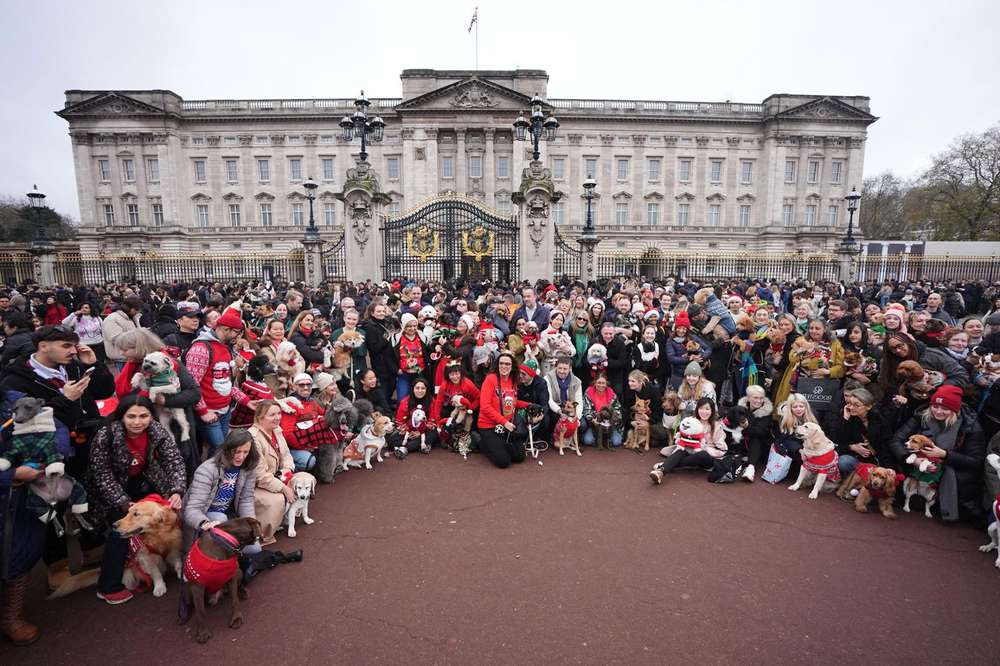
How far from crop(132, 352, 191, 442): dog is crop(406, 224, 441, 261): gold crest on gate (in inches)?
580

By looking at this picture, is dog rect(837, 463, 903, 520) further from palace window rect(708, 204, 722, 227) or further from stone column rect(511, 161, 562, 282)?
palace window rect(708, 204, 722, 227)

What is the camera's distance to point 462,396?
6984 mm

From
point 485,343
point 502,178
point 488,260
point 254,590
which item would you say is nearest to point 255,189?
point 502,178

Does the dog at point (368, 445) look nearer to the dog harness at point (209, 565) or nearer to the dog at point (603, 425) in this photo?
the dog harness at point (209, 565)

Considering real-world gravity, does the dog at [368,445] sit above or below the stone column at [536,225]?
below

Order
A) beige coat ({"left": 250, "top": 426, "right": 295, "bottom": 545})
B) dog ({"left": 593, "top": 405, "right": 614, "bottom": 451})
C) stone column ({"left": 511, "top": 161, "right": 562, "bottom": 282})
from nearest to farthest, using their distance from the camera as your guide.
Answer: beige coat ({"left": 250, "top": 426, "right": 295, "bottom": 545}) → dog ({"left": 593, "top": 405, "right": 614, "bottom": 451}) → stone column ({"left": 511, "top": 161, "right": 562, "bottom": 282})

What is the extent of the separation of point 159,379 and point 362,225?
14437 millimetres

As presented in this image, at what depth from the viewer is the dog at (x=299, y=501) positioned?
188 inches

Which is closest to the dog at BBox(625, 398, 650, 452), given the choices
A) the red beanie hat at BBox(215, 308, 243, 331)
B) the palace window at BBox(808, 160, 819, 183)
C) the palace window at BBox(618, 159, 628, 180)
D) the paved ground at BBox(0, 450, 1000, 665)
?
the paved ground at BBox(0, 450, 1000, 665)

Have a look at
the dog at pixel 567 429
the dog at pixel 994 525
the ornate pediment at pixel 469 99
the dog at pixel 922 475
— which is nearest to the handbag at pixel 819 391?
the dog at pixel 922 475

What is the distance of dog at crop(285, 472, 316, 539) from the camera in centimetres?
479

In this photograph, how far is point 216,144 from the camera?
45.2 m

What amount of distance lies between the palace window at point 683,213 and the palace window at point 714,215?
2170 millimetres

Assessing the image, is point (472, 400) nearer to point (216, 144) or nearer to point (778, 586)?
point (778, 586)
